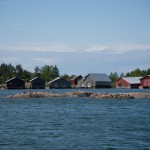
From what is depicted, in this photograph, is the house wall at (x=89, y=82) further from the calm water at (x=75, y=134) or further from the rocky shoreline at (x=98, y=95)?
the calm water at (x=75, y=134)

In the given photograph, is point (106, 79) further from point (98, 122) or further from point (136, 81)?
point (98, 122)

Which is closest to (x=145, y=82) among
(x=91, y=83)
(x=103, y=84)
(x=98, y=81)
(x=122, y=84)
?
(x=122, y=84)

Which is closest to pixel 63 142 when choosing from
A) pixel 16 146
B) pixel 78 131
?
pixel 16 146

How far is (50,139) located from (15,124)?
8.48m

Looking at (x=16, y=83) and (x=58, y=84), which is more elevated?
(x=16, y=83)

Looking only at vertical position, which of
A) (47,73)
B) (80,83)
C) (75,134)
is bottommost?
(75,134)

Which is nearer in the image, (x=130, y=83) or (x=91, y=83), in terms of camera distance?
(x=130, y=83)

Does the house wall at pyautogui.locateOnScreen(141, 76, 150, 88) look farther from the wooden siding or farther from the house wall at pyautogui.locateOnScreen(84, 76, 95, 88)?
the house wall at pyautogui.locateOnScreen(84, 76, 95, 88)

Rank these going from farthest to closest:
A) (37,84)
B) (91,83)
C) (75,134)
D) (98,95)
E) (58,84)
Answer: (58,84)
(91,83)
(37,84)
(98,95)
(75,134)

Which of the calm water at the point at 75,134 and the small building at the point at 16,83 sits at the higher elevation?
the small building at the point at 16,83

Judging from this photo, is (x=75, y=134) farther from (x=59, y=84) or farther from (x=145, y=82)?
(x=59, y=84)

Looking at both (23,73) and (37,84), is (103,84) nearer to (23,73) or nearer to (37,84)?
(37,84)

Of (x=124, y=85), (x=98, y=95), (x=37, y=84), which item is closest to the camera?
(x=98, y=95)

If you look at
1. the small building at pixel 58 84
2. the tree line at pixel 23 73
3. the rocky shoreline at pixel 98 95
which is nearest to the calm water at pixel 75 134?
the rocky shoreline at pixel 98 95
